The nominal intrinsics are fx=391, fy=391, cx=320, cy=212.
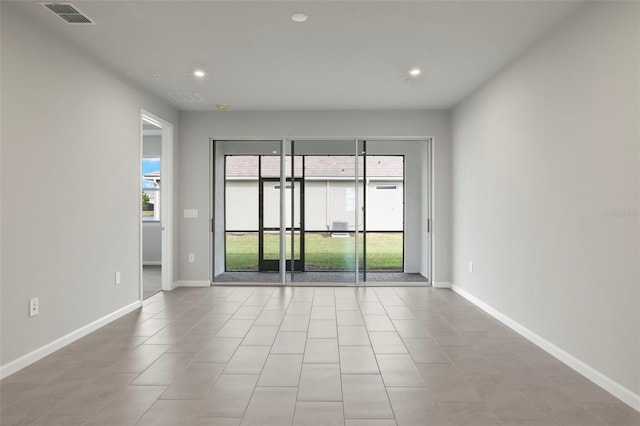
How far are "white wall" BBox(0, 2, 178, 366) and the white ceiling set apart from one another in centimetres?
26

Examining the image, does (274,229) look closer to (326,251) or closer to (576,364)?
(326,251)

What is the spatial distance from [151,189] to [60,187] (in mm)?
5468

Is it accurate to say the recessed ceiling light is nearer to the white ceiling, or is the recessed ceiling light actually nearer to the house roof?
the white ceiling

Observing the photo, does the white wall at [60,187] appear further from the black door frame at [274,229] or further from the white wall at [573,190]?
the white wall at [573,190]

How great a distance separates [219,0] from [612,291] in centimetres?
337

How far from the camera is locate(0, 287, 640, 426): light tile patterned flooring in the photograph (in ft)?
7.34

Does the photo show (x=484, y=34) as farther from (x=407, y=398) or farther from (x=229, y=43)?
(x=407, y=398)

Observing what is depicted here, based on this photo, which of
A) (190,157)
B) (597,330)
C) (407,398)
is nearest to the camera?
(407,398)

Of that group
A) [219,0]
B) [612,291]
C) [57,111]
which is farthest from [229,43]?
[612,291]

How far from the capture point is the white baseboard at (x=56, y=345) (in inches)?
110

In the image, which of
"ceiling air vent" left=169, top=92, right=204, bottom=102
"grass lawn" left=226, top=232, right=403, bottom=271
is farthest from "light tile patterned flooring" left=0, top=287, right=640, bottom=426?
"ceiling air vent" left=169, top=92, right=204, bottom=102

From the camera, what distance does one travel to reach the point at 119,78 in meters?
4.35

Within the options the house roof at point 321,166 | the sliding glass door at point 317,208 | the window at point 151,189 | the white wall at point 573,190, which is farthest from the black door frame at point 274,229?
the window at point 151,189

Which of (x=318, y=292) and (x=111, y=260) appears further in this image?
(x=318, y=292)
